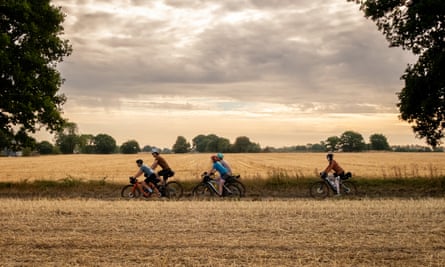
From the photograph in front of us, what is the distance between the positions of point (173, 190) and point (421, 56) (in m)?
12.9

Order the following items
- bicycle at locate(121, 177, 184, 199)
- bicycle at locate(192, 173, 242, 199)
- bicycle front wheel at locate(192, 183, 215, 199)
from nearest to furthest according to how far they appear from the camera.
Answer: bicycle at locate(121, 177, 184, 199)
bicycle at locate(192, 173, 242, 199)
bicycle front wheel at locate(192, 183, 215, 199)

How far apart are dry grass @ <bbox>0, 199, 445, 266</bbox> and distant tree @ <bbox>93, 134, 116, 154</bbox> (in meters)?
99.3

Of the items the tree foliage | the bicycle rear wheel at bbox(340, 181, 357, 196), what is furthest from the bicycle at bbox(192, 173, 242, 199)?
the tree foliage

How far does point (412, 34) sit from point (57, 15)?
17.1 m

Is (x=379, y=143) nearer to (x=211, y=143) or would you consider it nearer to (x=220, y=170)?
(x=211, y=143)

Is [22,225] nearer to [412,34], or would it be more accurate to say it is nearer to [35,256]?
[35,256]

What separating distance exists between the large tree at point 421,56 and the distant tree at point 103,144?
94.4 meters

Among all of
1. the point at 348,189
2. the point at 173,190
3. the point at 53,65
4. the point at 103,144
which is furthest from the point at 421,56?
the point at 103,144

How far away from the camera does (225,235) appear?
1120 cm

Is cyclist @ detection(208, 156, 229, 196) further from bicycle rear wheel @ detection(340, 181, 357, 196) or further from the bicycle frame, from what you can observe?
bicycle rear wheel @ detection(340, 181, 357, 196)

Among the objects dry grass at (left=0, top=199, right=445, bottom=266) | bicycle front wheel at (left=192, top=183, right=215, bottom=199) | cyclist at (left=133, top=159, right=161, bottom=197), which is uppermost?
cyclist at (left=133, top=159, right=161, bottom=197)

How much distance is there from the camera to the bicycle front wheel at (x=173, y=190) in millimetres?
20359

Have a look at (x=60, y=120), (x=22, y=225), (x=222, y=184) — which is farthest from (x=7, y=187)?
(x=22, y=225)

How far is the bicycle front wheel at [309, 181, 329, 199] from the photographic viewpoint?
2106 centimetres
